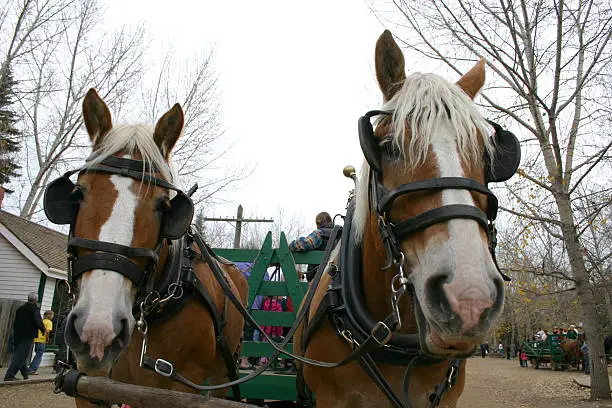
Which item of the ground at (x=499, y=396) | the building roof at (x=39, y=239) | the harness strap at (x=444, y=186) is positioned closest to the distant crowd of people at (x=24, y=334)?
the ground at (x=499, y=396)

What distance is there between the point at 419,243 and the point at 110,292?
4.72 feet

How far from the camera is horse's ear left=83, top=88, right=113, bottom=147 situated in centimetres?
297

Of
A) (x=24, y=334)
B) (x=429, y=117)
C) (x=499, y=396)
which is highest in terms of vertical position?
(x=429, y=117)

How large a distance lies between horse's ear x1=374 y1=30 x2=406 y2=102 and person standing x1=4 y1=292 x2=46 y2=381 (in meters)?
12.1

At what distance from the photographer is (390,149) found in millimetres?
2049

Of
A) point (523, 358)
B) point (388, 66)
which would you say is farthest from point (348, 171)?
point (523, 358)

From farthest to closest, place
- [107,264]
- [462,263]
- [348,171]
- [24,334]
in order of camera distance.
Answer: [24,334]
[348,171]
[107,264]
[462,263]

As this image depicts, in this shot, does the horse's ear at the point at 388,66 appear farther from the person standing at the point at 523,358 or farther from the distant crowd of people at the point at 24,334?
the person standing at the point at 523,358

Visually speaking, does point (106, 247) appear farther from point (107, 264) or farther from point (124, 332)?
point (124, 332)

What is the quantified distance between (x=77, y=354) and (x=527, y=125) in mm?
11860

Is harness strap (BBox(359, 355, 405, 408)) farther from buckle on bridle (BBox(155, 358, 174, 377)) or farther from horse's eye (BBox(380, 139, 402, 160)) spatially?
buckle on bridle (BBox(155, 358, 174, 377))

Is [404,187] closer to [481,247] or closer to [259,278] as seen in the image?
[481,247]

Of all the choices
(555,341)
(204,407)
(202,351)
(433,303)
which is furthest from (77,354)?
(555,341)

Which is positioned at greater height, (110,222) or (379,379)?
(110,222)
